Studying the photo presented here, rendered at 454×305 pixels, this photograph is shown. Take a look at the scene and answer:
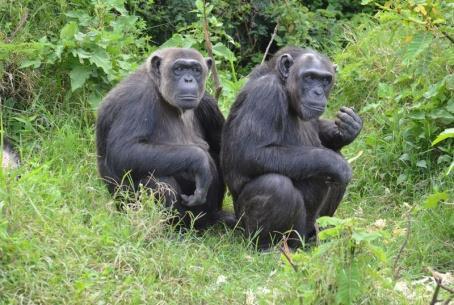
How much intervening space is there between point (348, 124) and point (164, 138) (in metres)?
1.45

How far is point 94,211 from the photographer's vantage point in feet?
22.1

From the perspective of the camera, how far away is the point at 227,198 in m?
8.23

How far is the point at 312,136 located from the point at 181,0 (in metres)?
4.02

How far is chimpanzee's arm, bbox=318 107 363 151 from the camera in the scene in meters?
7.23

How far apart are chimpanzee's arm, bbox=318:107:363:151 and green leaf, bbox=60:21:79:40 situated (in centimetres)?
252

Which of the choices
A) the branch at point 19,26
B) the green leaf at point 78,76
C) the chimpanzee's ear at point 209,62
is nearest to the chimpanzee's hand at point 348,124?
the chimpanzee's ear at point 209,62

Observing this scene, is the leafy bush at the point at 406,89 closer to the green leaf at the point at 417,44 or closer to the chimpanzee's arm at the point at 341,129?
the green leaf at the point at 417,44

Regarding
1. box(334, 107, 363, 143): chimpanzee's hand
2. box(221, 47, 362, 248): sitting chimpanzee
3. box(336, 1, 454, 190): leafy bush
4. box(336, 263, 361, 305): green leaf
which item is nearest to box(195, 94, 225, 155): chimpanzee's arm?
box(221, 47, 362, 248): sitting chimpanzee

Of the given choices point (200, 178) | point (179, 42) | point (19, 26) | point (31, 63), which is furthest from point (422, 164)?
point (19, 26)

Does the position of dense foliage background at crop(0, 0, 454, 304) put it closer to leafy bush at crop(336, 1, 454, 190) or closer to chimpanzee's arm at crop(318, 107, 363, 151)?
leafy bush at crop(336, 1, 454, 190)

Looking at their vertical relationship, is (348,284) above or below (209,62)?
below

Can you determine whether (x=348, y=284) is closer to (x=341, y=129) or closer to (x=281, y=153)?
(x=281, y=153)

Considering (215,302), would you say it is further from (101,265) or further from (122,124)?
(122,124)

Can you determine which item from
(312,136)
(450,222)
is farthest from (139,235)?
(450,222)
